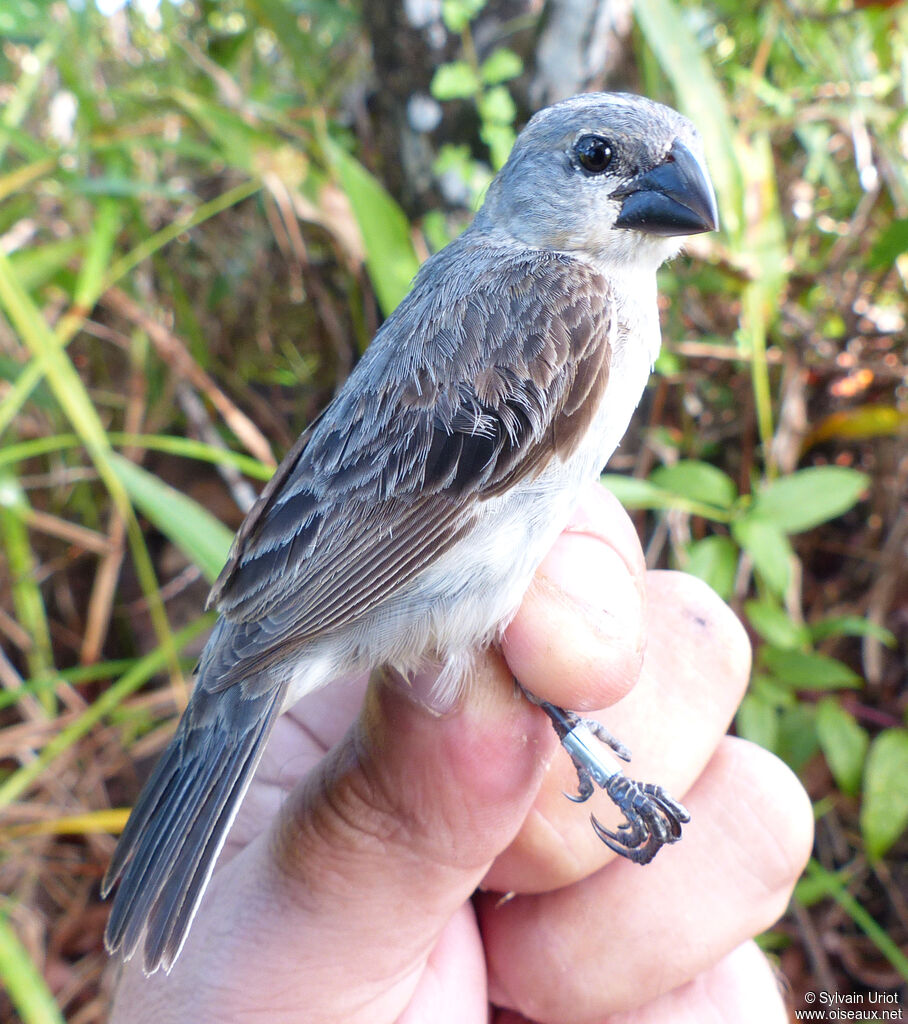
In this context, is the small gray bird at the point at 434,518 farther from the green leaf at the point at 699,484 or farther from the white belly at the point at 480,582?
the green leaf at the point at 699,484

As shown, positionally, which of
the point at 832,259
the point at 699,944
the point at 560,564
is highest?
the point at 560,564

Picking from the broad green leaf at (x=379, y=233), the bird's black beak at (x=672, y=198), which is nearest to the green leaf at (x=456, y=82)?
the broad green leaf at (x=379, y=233)

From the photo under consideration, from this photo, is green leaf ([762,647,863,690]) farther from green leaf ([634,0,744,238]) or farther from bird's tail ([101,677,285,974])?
bird's tail ([101,677,285,974])

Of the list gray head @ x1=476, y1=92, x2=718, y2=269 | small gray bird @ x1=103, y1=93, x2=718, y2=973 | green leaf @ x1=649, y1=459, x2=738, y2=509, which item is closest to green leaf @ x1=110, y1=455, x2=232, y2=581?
small gray bird @ x1=103, y1=93, x2=718, y2=973

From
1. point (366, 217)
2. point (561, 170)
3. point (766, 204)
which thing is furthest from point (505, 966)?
point (766, 204)

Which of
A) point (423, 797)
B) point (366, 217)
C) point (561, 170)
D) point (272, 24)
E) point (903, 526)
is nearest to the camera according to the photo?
point (423, 797)

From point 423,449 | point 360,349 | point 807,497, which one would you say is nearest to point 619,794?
point 423,449

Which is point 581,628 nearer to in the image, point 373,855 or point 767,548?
point 373,855

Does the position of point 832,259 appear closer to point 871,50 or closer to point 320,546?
point 871,50
